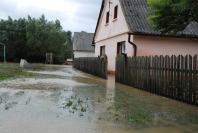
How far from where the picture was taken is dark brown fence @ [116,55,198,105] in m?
12.7

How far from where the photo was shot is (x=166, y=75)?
14742mm

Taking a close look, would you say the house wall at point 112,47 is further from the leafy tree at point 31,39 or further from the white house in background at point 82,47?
the white house in background at point 82,47

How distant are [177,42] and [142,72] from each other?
364 inches

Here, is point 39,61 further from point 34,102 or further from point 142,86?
point 34,102

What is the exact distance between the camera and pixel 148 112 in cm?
1041

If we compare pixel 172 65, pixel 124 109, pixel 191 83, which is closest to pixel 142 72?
pixel 172 65

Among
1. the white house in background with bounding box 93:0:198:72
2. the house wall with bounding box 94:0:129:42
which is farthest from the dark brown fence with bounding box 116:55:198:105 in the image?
the house wall with bounding box 94:0:129:42

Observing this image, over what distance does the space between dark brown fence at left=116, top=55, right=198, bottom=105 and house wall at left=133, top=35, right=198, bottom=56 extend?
18.1 ft

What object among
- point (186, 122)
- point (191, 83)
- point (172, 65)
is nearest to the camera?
point (186, 122)

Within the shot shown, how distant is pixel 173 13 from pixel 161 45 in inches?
577

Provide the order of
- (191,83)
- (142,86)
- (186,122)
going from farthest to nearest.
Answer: (142,86) < (191,83) < (186,122)

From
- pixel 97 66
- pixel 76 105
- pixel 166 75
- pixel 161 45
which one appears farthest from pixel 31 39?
pixel 76 105

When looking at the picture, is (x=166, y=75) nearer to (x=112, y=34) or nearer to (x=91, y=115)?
(x=91, y=115)

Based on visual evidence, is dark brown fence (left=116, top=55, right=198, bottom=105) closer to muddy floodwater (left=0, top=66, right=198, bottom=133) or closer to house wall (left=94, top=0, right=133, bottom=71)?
muddy floodwater (left=0, top=66, right=198, bottom=133)
